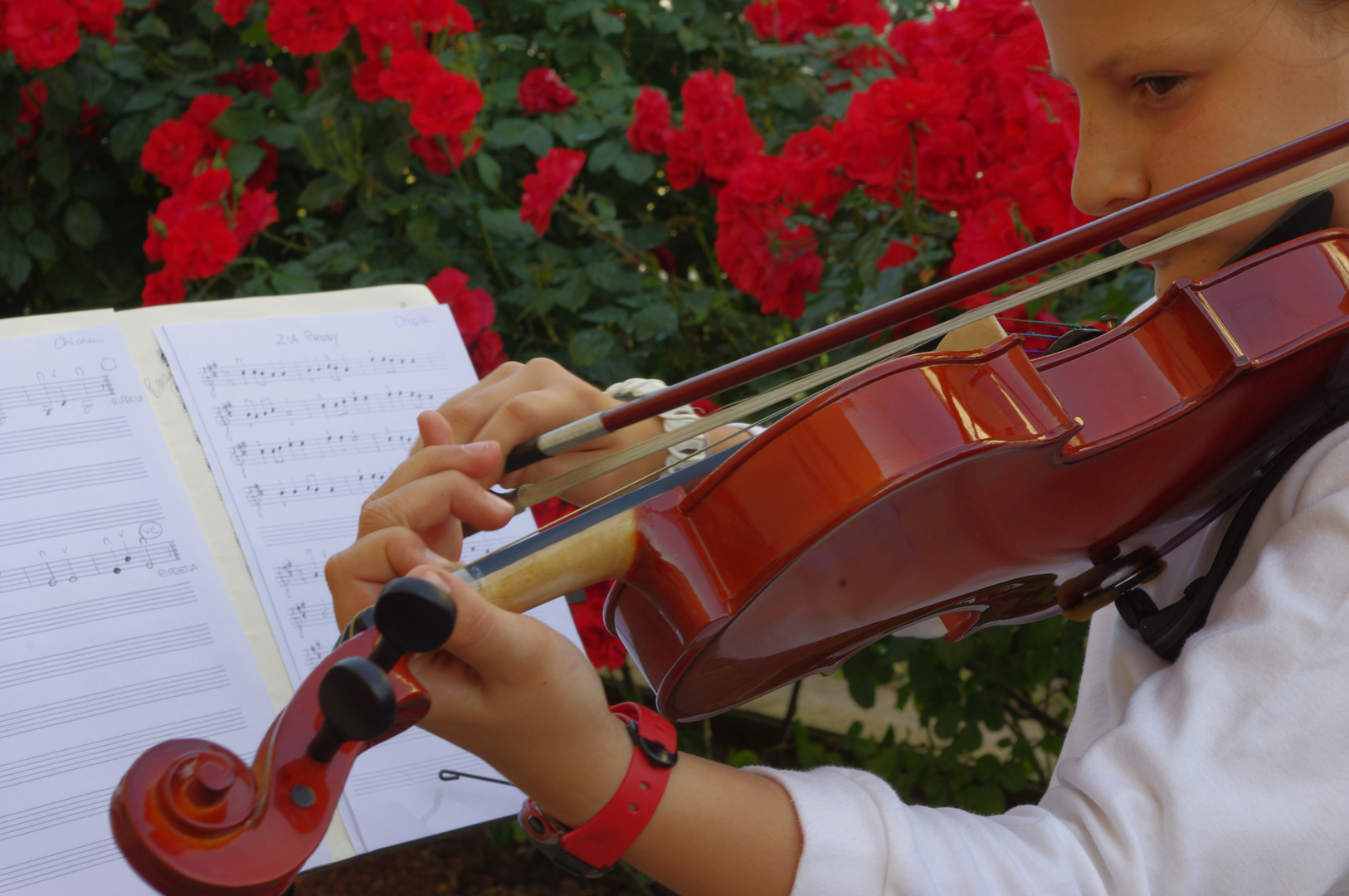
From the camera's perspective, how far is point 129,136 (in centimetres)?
178

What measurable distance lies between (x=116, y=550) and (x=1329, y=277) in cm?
97

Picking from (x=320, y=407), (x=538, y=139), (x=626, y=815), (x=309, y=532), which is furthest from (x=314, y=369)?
(x=538, y=139)

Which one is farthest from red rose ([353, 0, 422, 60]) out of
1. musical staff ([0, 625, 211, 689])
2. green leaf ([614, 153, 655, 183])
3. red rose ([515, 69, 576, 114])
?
musical staff ([0, 625, 211, 689])

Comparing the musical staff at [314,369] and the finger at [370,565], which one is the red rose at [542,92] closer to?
the musical staff at [314,369]

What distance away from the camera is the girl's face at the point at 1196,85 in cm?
72

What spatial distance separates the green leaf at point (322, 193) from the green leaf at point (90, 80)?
1.35 feet

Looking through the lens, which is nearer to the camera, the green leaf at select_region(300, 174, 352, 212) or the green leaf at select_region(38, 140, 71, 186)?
the green leaf at select_region(300, 174, 352, 212)

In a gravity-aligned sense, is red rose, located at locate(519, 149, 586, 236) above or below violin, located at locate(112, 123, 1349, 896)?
above

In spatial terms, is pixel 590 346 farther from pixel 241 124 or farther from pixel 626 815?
pixel 626 815

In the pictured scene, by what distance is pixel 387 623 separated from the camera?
20.5 inches

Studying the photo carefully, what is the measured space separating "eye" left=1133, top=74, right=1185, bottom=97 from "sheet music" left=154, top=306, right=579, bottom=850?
2.32 feet

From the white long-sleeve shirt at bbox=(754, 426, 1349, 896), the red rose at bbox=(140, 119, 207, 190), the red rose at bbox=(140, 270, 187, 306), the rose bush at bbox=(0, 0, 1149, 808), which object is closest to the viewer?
the white long-sleeve shirt at bbox=(754, 426, 1349, 896)

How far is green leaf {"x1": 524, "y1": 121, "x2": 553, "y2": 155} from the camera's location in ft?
5.57

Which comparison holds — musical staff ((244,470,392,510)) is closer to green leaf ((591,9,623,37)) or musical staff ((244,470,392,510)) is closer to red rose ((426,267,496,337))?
red rose ((426,267,496,337))
